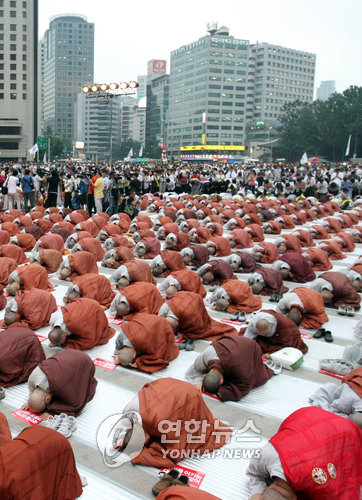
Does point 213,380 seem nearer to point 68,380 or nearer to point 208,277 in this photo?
point 68,380

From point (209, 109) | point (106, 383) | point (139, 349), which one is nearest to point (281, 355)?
point (139, 349)

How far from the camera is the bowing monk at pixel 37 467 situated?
2.77 m

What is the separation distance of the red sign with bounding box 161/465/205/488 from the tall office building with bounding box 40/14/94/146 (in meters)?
148

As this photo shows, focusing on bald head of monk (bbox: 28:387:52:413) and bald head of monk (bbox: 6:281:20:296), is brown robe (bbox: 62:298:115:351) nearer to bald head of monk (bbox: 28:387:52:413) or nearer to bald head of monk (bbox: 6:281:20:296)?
bald head of monk (bbox: 28:387:52:413)

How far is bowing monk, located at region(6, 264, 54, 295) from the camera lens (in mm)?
7305

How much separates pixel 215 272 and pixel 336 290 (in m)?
2.06

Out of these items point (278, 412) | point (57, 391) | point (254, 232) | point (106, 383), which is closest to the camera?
point (57, 391)

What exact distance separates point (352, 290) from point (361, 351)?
8.41 ft

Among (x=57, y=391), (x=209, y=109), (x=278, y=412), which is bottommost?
(x=278, y=412)

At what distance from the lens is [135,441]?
3633 millimetres

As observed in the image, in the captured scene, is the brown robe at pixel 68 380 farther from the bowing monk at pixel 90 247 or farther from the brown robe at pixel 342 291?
the bowing monk at pixel 90 247

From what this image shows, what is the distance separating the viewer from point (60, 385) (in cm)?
410

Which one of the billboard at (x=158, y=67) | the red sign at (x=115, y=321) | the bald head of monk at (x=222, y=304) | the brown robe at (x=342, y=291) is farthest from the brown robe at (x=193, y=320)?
the billboard at (x=158, y=67)

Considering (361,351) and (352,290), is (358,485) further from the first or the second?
(352,290)
